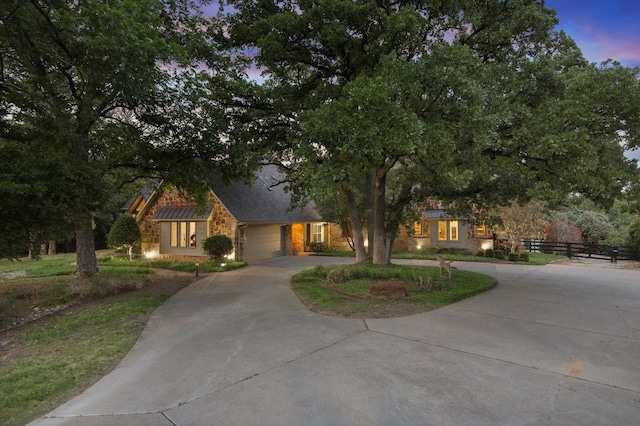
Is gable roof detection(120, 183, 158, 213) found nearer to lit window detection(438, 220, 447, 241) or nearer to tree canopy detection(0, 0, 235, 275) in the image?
tree canopy detection(0, 0, 235, 275)

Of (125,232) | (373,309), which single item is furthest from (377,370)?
(125,232)

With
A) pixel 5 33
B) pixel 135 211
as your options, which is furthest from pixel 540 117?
pixel 135 211

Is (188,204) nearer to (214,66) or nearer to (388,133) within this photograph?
(214,66)

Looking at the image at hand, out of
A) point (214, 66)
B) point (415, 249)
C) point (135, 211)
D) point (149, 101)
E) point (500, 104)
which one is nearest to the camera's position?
point (500, 104)

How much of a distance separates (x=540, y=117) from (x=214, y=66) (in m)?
10.3

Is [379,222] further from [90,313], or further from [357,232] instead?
[90,313]

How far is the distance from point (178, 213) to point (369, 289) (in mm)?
13421

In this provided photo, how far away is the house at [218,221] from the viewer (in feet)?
61.8

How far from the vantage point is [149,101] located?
10.2m

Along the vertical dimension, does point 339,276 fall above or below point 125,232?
below

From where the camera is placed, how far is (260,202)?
70.9 ft

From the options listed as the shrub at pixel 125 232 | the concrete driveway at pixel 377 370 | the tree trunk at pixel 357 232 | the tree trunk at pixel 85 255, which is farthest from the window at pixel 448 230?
the tree trunk at pixel 85 255

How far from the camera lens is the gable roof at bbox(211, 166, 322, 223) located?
61.8 feet

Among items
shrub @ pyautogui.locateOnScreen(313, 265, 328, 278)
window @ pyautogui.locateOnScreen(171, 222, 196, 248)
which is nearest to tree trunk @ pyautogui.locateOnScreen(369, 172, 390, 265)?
shrub @ pyautogui.locateOnScreen(313, 265, 328, 278)
